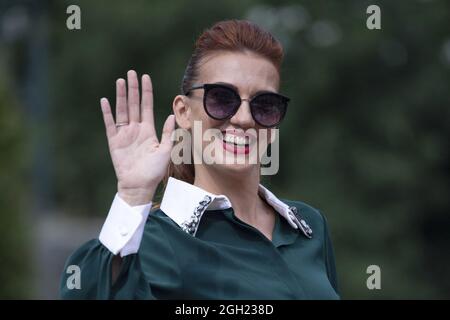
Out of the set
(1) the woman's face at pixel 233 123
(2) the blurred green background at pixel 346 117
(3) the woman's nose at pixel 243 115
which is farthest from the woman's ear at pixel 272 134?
(2) the blurred green background at pixel 346 117

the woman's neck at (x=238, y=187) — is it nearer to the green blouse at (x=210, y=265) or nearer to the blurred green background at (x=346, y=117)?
the green blouse at (x=210, y=265)

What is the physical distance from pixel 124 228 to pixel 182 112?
0.59 m

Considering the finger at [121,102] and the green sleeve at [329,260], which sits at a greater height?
the finger at [121,102]

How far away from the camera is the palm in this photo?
7.38ft

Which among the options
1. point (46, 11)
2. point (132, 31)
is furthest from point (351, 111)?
point (46, 11)

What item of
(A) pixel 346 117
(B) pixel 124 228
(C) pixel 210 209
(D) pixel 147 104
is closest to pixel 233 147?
(C) pixel 210 209

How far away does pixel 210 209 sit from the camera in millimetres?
2539

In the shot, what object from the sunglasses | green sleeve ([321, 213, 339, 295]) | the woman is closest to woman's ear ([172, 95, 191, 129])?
the woman

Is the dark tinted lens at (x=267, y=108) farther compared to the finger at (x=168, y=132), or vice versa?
the dark tinted lens at (x=267, y=108)

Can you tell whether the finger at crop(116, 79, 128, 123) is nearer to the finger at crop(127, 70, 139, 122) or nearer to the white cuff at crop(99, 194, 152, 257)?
the finger at crop(127, 70, 139, 122)

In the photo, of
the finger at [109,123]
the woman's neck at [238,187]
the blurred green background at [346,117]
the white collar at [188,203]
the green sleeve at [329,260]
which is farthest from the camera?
the blurred green background at [346,117]

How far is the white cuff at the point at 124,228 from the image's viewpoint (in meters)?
2.19

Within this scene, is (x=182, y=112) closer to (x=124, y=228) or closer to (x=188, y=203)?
(x=188, y=203)

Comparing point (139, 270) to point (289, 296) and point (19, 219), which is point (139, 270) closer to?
point (289, 296)
